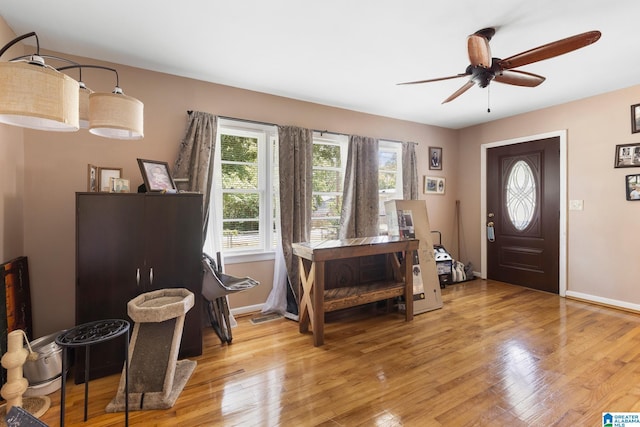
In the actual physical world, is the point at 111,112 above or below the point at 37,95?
above

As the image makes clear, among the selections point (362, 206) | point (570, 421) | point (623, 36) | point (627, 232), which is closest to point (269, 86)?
point (362, 206)

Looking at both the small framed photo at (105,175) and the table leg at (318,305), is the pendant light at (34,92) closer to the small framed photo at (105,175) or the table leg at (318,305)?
the small framed photo at (105,175)

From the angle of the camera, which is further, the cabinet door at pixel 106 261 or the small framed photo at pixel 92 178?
the small framed photo at pixel 92 178

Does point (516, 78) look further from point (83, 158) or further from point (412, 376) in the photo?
point (83, 158)

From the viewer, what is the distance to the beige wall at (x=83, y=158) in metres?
2.53

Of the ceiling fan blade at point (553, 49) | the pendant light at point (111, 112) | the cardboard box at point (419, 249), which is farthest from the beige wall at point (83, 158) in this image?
the ceiling fan blade at point (553, 49)

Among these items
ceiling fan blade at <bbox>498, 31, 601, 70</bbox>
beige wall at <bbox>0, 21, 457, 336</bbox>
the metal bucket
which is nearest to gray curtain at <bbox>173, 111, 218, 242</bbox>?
beige wall at <bbox>0, 21, 457, 336</bbox>

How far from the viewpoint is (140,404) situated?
6.27ft

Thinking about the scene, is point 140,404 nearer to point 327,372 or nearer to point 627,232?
point 327,372

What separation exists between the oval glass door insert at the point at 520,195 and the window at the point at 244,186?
3736 mm

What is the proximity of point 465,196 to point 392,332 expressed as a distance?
3331 millimetres

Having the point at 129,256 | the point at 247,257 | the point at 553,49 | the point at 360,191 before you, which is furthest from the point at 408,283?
the point at 129,256

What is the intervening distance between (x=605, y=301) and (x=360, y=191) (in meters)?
3.36

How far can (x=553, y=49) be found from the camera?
1.98 m
